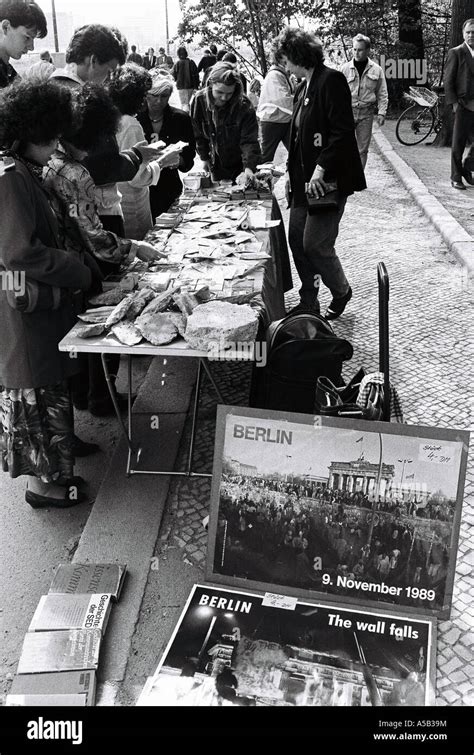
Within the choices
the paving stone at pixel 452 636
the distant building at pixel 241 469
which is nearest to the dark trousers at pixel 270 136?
the distant building at pixel 241 469

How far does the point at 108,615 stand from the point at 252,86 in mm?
13786

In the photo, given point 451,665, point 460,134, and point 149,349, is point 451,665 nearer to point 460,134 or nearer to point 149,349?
point 149,349

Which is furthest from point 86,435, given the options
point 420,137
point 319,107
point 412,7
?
point 412,7

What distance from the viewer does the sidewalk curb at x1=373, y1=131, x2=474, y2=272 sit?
6.13m

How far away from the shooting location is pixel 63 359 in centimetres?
291

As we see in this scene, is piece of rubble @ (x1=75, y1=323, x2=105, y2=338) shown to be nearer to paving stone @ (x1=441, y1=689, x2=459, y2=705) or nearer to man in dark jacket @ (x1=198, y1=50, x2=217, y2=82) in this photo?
paving stone @ (x1=441, y1=689, x2=459, y2=705)

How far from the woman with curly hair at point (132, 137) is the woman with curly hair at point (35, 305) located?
4.36 feet

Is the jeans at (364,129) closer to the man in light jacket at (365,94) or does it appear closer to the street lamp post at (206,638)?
the man in light jacket at (365,94)

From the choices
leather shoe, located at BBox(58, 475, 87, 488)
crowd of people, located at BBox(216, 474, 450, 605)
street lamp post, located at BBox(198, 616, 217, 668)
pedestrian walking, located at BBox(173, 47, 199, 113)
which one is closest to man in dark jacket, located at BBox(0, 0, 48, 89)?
leather shoe, located at BBox(58, 475, 87, 488)

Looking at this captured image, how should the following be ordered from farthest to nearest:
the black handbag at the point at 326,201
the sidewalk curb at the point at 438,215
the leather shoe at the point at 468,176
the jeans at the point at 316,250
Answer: the leather shoe at the point at 468,176
the sidewalk curb at the point at 438,215
the jeans at the point at 316,250
the black handbag at the point at 326,201

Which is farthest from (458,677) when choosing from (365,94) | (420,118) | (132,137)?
(420,118)

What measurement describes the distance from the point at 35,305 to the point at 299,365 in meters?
1.13

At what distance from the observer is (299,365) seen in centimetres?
306

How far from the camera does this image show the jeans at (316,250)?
4.50m
